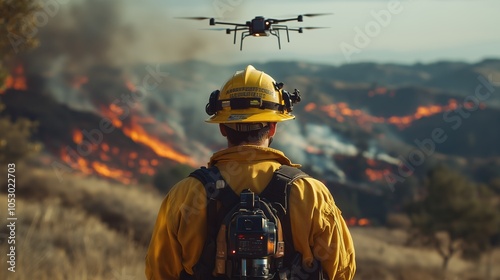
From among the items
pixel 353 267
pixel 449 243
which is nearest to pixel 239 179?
pixel 353 267

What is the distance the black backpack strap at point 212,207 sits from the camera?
498 cm

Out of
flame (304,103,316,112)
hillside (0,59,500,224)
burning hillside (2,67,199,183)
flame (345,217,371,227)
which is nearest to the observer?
flame (345,217,371,227)

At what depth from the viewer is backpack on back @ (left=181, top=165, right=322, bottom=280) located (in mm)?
4816

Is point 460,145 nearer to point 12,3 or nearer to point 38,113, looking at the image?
point 38,113

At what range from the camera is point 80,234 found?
55.8ft

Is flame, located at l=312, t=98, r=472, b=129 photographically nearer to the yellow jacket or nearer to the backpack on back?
the yellow jacket

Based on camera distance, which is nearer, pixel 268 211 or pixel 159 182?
pixel 268 211

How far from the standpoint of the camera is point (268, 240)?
4.81 meters

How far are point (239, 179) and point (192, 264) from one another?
0.64m

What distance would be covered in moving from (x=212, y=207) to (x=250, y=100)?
2.79ft

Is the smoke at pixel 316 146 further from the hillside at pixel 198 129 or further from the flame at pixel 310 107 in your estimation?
the flame at pixel 310 107

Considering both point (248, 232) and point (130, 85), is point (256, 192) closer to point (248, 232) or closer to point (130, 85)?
point (248, 232)

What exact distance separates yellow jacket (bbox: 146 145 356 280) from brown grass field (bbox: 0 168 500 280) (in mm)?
4830

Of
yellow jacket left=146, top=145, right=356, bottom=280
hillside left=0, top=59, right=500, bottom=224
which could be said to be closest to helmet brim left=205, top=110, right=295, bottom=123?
yellow jacket left=146, top=145, right=356, bottom=280
